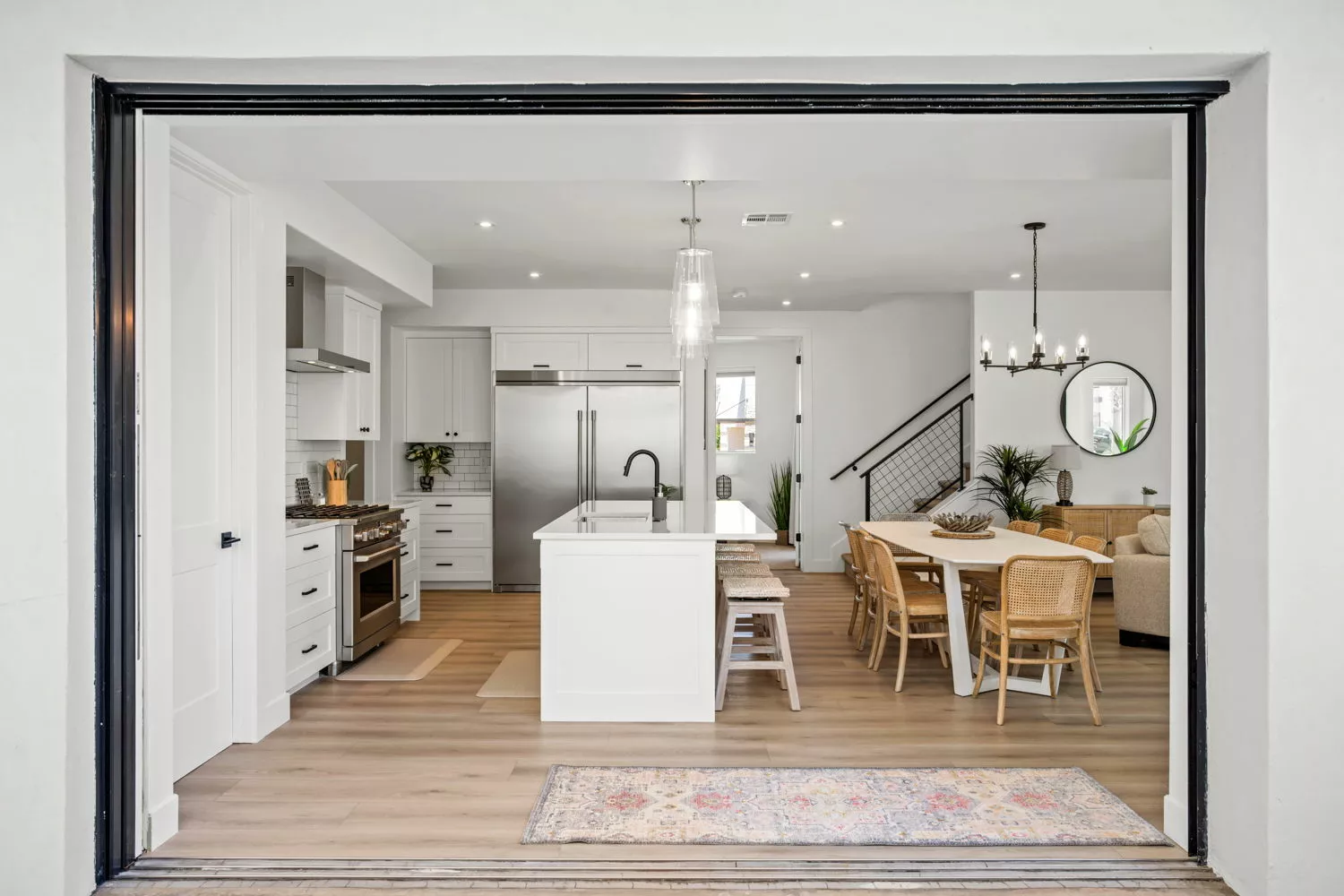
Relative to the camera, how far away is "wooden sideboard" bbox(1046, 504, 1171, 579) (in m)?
6.70

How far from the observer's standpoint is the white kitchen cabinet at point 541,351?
6.96 meters

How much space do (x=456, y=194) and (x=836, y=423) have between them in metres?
4.75

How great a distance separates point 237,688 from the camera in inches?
130

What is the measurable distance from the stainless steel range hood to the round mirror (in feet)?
19.0

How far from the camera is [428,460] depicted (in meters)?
7.12

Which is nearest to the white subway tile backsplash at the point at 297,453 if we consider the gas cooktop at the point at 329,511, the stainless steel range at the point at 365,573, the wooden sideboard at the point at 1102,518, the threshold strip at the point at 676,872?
the gas cooktop at the point at 329,511

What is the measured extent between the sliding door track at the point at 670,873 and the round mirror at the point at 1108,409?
5.31 meters

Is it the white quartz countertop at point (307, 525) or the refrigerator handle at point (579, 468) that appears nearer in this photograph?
the white quartz countertop at point (307, 525)

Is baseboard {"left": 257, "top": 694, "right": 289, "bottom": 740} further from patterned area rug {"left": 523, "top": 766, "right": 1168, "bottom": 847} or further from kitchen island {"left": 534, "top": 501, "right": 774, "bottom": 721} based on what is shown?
patterned area rug {"left": 523, "top": 766, "right": 1168, "bottom": 847}

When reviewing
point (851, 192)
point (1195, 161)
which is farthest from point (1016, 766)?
point (851, 192)

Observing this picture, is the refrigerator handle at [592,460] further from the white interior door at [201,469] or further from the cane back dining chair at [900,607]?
the white interior door at [201,469]

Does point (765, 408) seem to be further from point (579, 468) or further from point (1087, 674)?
point (1087, 674)
